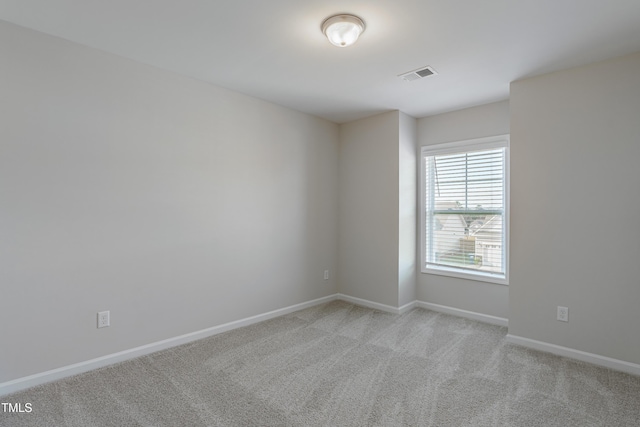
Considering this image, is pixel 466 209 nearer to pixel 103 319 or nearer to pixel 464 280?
pixel 464 280

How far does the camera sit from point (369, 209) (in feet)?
13.9

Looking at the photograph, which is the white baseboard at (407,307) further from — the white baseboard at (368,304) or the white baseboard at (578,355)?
the white baseboard at (578,355)

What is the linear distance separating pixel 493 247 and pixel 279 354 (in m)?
2.58

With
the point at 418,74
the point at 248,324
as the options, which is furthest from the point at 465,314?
the point at 418,74

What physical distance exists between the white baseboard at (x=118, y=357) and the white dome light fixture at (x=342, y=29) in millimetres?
2726

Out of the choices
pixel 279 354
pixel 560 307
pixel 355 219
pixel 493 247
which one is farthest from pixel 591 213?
pixel 279 354

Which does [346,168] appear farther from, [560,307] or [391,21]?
[560,307]

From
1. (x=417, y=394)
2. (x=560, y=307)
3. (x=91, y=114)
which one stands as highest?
(x=91, y=114)

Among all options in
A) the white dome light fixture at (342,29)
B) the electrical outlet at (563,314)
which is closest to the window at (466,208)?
the electrical outlet at (563,314)

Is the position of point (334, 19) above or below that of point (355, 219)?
above

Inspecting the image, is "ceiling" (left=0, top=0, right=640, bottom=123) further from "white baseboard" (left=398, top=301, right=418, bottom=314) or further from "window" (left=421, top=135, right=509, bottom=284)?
"white baseboard" (left=398, top=301, right=418, bottom=314)

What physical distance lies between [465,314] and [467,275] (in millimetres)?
447

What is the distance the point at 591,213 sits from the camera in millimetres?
2689

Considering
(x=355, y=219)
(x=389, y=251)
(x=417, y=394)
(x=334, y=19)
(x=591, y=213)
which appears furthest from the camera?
(x=355, y=219)
